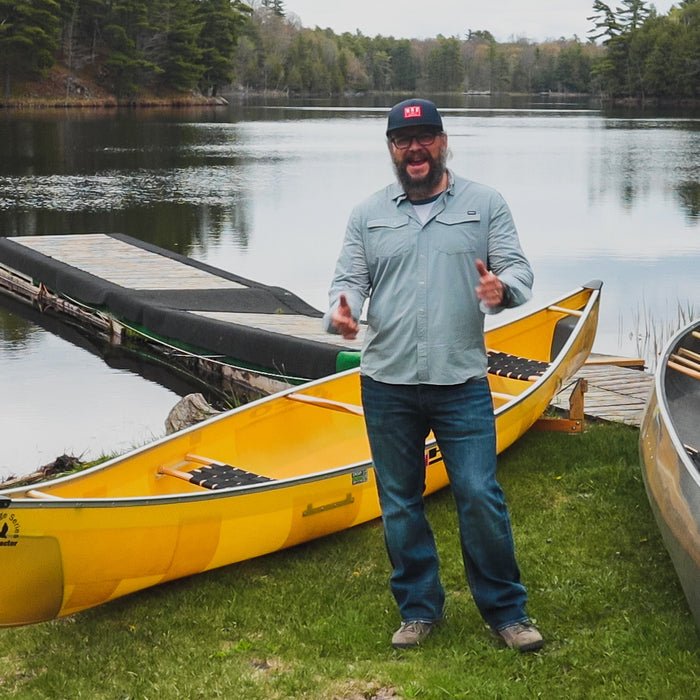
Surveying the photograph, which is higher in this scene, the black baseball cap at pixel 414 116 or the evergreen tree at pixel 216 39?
the evergreen tree at pixel 216 39

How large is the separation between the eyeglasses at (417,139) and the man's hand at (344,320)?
0.62m

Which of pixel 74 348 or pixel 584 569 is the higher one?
pixel 584 569

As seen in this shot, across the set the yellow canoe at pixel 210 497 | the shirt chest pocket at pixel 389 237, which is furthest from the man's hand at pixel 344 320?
the yellow canoe at pixel 210 497

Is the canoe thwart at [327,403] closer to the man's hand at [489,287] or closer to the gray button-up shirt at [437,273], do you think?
the gray button-up shirt at [437,273]

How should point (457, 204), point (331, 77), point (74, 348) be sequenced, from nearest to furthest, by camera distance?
1. point (457, 204)
2. point (74, 348)
3. point (331, 77)

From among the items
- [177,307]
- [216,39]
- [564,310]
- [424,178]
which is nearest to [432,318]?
[424,178]

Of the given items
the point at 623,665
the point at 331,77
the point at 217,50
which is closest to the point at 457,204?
the point at 623,665

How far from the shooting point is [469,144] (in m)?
52.4

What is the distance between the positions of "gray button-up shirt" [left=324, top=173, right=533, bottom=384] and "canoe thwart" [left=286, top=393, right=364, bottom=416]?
2544mm

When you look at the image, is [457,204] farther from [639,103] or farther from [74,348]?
[639,103]

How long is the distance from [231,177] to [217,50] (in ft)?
264

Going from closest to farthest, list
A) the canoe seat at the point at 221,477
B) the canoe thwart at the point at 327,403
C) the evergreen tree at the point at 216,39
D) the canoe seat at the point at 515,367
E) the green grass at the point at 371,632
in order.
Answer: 1. the green grass at the point at 371,632
2. the canoe seat at the point at 221,477
3. the canoe thwart at the point at 327,403
4. the canoe seat at the point at 515,367
5. the evergreen tree at the point at 216,39

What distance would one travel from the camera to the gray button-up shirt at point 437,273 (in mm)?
4375

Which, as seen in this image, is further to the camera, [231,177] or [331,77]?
[331,77]
